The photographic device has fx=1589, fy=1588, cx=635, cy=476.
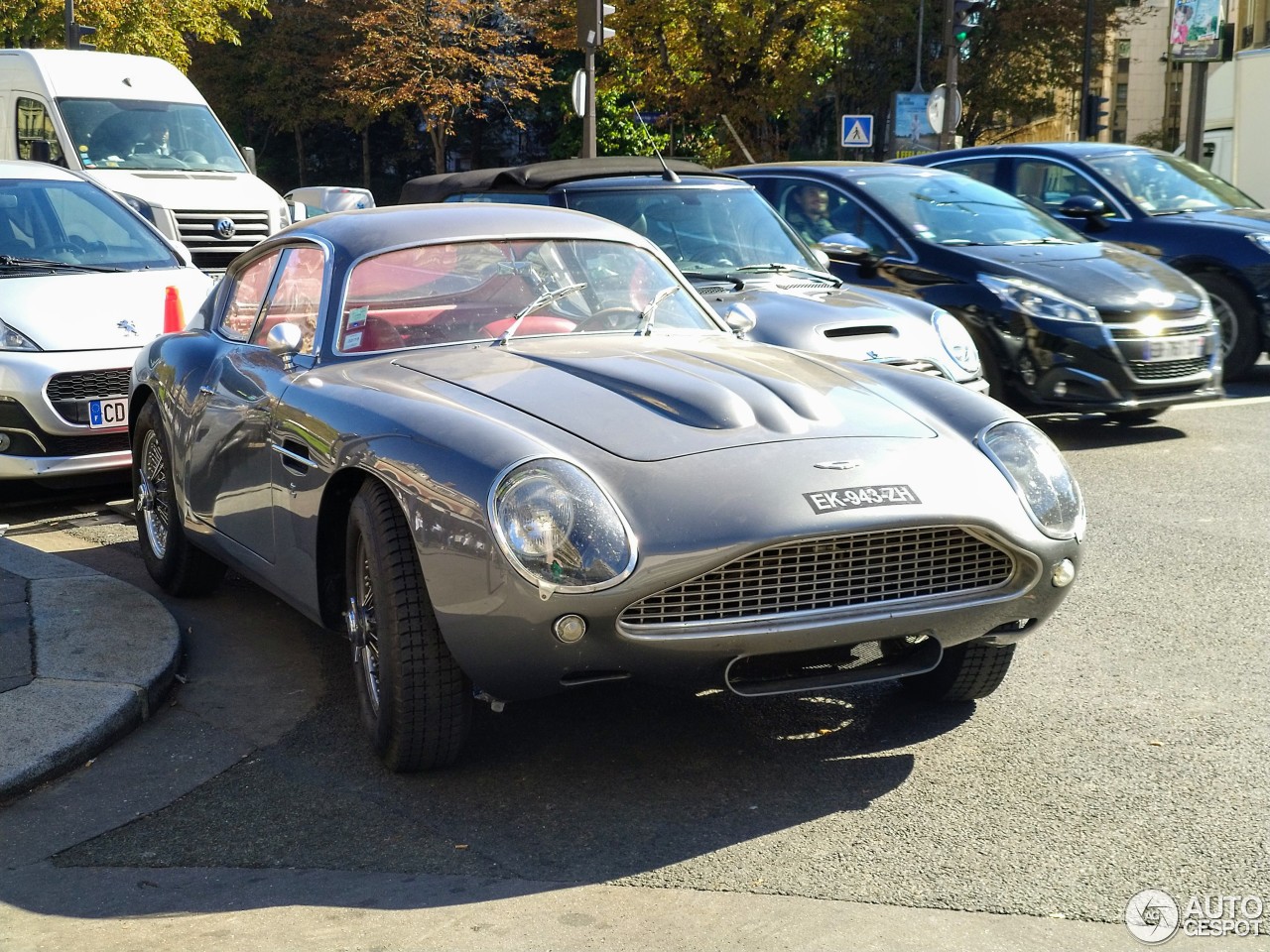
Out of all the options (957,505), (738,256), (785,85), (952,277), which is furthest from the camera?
(785,85)

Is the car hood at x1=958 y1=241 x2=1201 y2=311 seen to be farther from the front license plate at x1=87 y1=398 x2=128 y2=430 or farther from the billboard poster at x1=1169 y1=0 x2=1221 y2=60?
the billboard poster at x1=1169 y1=0 x2=1221 y2=60

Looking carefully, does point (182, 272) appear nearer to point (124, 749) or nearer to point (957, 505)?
point (124, 749)

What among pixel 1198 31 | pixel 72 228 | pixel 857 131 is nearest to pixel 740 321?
pixel 72 228

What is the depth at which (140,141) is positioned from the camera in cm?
1543

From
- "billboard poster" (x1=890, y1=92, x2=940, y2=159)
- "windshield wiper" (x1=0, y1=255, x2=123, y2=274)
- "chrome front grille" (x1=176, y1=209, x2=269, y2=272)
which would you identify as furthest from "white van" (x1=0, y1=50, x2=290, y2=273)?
"billboard poster" (x1=890, y1=92, x2=940, y2=159)

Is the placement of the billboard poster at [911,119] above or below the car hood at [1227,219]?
above

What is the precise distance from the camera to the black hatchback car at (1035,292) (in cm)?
930

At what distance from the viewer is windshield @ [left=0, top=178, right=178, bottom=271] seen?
9.09 m

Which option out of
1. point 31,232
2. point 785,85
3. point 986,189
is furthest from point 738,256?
point 785,85

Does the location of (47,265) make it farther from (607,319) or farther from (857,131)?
(857,131)

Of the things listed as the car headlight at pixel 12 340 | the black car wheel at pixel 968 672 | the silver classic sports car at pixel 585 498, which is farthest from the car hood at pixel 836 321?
the car headlight at pixel 12 340

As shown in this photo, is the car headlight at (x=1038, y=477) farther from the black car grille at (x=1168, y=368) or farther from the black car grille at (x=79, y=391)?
the black car grille at (x=1168, y=368)

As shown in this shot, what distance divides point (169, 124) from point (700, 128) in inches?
792

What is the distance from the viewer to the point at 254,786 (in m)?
4.33
